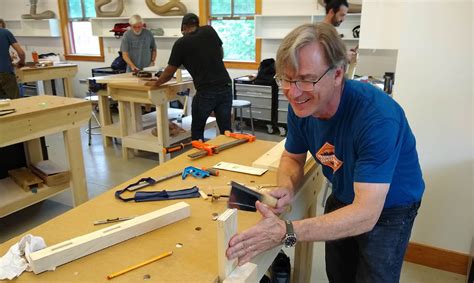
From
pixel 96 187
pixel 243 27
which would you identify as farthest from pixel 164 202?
pixel 243 27

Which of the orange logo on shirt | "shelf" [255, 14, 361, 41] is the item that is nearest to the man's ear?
the orange logo on shirt


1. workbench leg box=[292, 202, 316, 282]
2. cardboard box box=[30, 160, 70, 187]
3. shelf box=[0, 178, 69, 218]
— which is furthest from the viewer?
cardboard box box=[30, 160, 70, 187]

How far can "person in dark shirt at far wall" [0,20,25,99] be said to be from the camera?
4.78 meters

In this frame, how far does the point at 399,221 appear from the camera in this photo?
1.25 meters

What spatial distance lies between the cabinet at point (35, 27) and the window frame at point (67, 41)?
0.15 metres

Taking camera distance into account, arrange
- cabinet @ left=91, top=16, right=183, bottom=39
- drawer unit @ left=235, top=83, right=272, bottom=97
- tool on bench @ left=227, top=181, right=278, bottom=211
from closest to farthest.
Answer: tool on bench @ left=227, top=181, right=278, bottom=211
drawer unit @ left=235, top=83, right=272, bottom=97
cabinet @ left=91, top=16, right=183, bottom=39

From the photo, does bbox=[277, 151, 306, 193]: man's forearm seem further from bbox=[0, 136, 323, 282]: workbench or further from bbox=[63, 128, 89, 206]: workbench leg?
bbox=[63, 128, 89, 206]: workbench leg

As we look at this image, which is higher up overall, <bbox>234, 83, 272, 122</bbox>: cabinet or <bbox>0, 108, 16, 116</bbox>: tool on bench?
<bbox>0, 108, 16, 116</bbox>: tool on bench

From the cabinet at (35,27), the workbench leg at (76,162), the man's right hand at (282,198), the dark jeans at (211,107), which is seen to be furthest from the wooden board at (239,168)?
the cabinet at (35,27)

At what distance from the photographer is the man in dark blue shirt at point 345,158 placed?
1011 millimetres

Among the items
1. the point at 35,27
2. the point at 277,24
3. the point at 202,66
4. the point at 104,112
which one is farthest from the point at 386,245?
the point at 35,27

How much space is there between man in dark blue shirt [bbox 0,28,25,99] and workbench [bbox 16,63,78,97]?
1.22ft

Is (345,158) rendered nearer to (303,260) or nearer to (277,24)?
(303,260)

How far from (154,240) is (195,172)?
17.9 inches
